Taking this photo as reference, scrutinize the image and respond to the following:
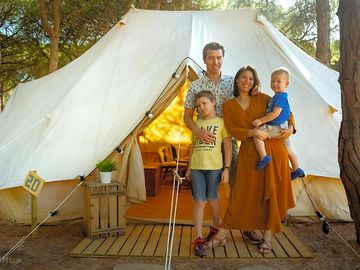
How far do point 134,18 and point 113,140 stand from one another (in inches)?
77.6

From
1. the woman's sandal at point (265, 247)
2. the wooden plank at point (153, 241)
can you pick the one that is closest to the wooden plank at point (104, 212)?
the wooden plank at point (153, 241)

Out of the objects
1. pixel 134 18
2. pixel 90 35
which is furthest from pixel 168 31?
pixel 90 35

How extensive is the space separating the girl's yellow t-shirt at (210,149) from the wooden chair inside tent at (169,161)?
10.5 feet

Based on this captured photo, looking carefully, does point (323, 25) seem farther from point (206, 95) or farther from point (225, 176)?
point (225, 176)

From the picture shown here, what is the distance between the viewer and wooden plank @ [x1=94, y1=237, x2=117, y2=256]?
341 centimetres

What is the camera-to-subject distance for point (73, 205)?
4371 mm

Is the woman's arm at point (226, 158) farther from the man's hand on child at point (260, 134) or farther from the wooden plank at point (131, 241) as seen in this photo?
the wooden plank at point (131, 241)

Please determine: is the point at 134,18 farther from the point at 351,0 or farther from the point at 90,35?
the point at 90,35

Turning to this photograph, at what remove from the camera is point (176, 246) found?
11.7 feet

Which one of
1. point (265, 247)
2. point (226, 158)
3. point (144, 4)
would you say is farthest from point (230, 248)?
point (144, 4)

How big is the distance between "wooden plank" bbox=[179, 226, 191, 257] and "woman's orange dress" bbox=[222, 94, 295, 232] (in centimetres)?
46

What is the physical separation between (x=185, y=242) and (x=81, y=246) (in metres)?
0.91

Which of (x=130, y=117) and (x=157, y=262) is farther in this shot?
(x=130, y=117)

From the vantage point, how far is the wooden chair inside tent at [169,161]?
656 centimetres
